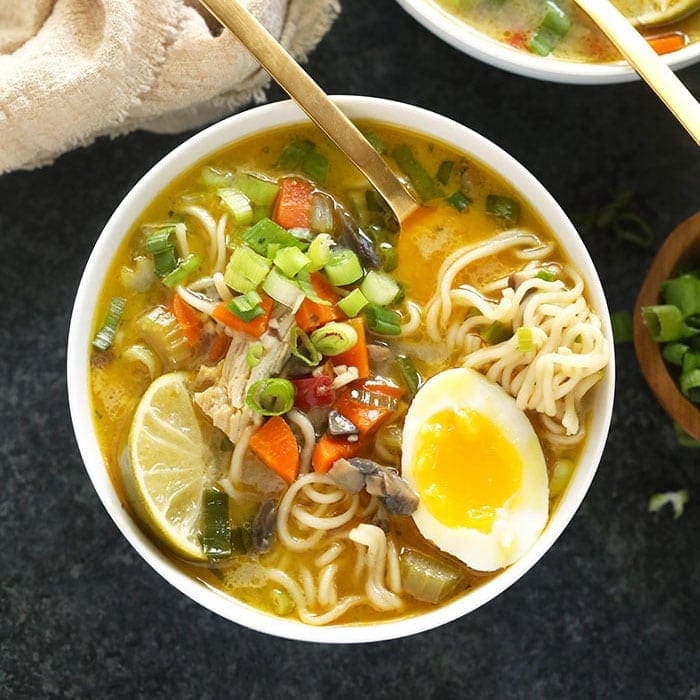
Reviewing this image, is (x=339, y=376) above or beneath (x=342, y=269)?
beneath

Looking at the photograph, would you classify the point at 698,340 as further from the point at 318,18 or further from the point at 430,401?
the point at 318,18

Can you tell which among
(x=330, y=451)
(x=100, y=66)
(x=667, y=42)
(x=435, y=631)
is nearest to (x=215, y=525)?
(x=330, y=451)

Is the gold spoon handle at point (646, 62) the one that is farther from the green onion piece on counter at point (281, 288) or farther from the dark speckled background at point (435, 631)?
the green onion piece on counter at point (281, 288)

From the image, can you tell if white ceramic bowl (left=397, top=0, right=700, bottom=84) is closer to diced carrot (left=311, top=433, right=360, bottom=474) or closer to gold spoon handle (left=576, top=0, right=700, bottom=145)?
gold spoon handle (left=576, top=0, right=700, bottom=145)

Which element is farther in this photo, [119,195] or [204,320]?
[119,195]

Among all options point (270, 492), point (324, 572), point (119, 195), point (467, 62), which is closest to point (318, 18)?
point (467, 62)

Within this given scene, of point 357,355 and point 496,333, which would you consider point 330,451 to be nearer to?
point 357,355
